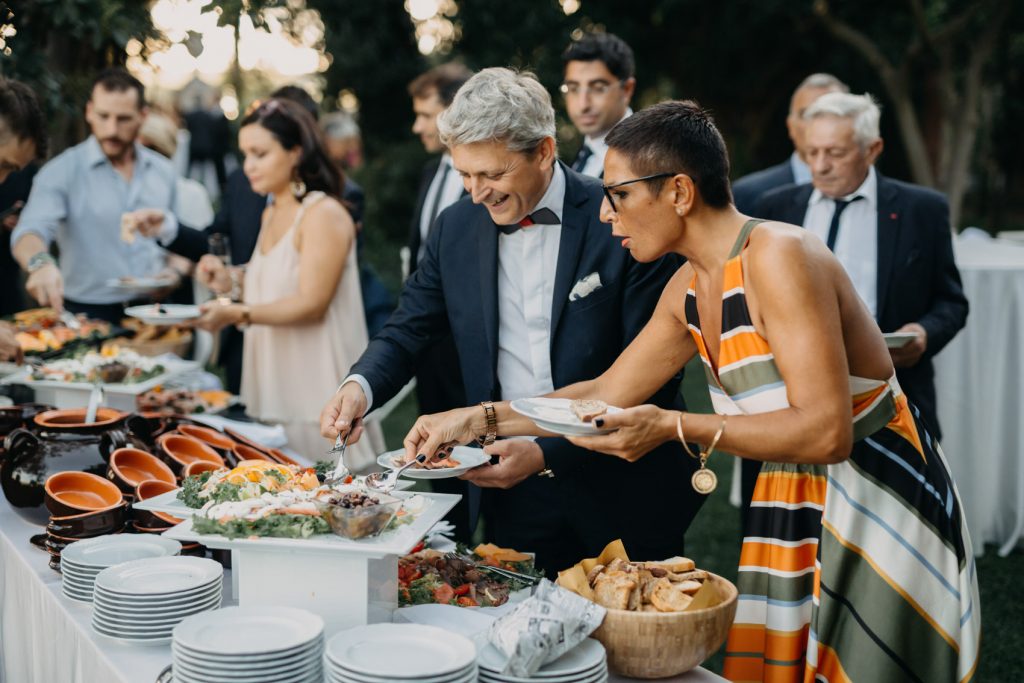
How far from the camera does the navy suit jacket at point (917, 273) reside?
3855mm

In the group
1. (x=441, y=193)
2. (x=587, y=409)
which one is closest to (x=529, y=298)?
(x=587, y=409)

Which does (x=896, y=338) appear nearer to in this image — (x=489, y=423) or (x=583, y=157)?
(x=489, y=423)

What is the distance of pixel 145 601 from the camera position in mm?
1942

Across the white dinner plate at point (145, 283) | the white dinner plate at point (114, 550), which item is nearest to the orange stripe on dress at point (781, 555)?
the white dinner plate at point (114, 550)

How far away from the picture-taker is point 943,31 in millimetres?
11320

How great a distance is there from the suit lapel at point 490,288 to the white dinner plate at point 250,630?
3.43ft

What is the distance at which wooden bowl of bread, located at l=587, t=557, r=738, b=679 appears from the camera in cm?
181

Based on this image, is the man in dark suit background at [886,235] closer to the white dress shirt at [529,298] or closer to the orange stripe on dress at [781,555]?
the white dress shirt at [529,298]

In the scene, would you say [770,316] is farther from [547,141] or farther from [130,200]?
[130,200]

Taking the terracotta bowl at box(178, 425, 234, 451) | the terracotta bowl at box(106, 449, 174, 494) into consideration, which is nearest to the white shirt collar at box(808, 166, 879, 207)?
the terracotta bowl at box(178, 425, 234, 451)

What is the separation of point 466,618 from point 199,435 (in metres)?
1.38

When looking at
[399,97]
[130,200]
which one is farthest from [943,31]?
[130,200]

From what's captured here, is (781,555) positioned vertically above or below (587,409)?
below

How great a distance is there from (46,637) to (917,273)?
10.3 feet
